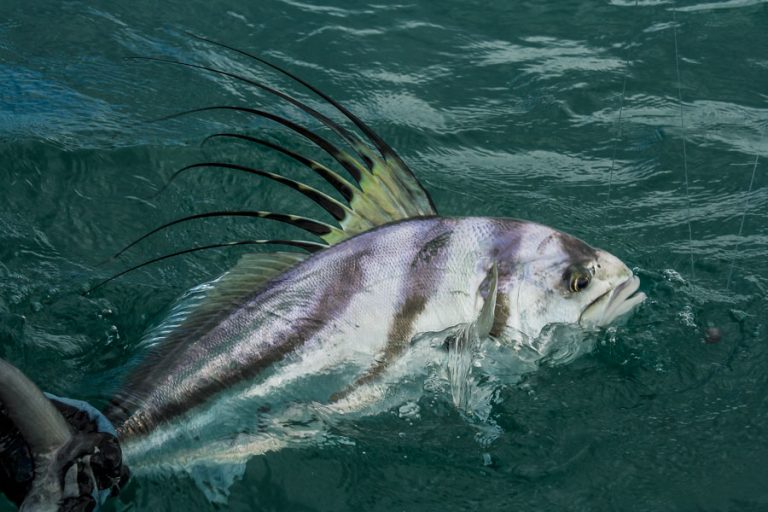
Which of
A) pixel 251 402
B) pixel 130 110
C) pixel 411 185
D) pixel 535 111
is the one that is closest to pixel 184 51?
pixel 130 110

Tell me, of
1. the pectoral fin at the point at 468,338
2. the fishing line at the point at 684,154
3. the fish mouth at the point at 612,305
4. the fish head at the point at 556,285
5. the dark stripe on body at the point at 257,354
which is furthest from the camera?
the fishing line at the point at 684,154

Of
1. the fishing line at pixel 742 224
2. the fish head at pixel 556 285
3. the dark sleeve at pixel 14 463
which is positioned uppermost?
the fish head at pixel 556 285

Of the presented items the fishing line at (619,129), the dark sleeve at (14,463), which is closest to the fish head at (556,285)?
the dark sleeve at (14,463)

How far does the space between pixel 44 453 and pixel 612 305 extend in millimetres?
2052

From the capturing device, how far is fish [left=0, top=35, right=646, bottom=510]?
3.04 meters

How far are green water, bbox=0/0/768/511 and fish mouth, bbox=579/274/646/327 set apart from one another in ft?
1.14

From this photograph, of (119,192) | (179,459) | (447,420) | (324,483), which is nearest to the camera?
(179,459)

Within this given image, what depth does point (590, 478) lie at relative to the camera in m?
3.37

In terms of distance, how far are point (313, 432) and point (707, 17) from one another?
554 centimetres

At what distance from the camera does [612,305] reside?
3510mm

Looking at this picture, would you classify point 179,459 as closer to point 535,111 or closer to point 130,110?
point 130,110

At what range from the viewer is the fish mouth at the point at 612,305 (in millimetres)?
3461

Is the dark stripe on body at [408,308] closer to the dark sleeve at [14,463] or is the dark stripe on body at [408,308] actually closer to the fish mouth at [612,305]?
the fish mouth at [612,305]

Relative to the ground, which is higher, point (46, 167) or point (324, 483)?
point (46, 167)
